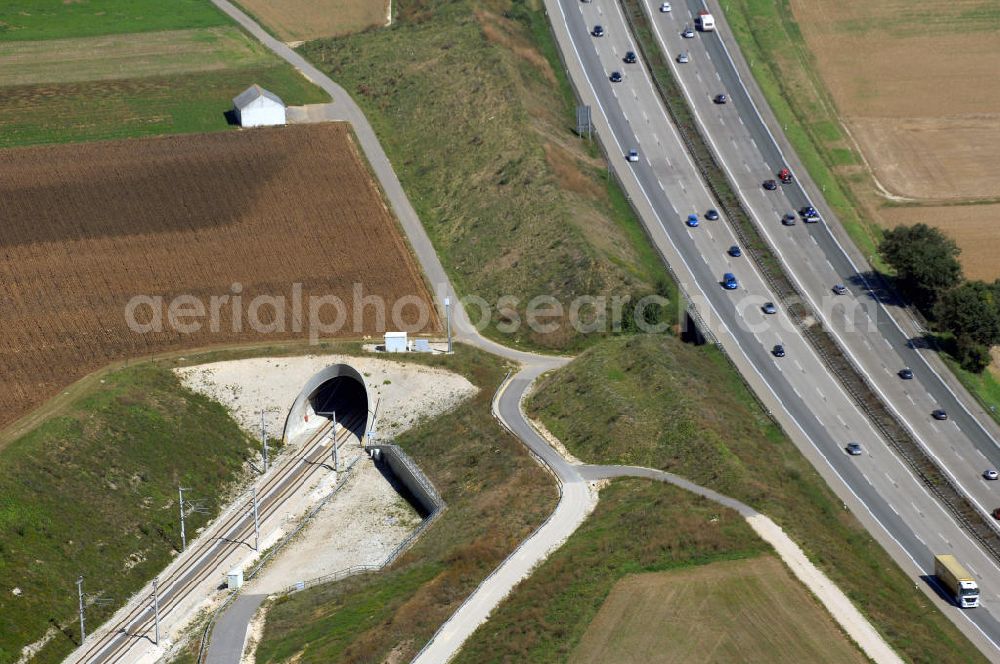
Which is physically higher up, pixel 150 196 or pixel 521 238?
pixel 150 196

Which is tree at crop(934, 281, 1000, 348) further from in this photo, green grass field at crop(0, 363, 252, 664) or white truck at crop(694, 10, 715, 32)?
green grass field at crop(0, 363, 252, 664)

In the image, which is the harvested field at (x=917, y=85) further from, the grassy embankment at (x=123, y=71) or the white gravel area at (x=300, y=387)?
the grassy embankment at (x=123, y=71)

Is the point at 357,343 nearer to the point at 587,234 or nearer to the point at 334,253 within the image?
the point at 334,253

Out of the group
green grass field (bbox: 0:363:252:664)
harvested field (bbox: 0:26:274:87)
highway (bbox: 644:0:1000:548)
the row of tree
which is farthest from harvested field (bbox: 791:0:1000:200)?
green grass field (bbox: 0:363:252:664)

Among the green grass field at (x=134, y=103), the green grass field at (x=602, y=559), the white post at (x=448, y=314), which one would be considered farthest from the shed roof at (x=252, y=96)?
the green grass field at (x=602, y=559)

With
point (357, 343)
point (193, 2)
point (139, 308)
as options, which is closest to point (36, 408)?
point (139, 308)
